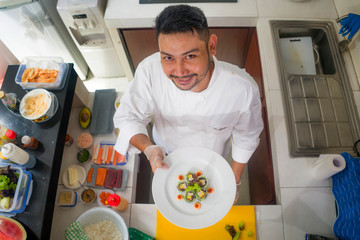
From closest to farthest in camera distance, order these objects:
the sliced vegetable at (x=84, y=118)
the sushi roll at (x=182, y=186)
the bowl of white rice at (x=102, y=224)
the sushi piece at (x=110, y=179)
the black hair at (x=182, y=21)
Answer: the black hair at (x=182, y=21), the sushi roll at (x=182, y=186), the bowl of white rice at (x=102, y=224), the sushi piece at (x=110, y=179), the sliced vegetable at (x=84, y=118)

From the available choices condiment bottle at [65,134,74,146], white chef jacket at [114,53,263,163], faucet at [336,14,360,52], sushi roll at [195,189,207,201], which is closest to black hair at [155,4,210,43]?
white chef jacket at [114,53,263,163]

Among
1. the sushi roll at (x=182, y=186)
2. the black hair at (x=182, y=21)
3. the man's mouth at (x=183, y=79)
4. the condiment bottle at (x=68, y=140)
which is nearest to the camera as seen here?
the black hair at (x=182, y=21)

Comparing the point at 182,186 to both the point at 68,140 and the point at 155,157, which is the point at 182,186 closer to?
the point at 155,157

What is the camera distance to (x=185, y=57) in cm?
88

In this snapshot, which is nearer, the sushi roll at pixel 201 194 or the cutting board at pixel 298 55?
the sushi roll at pixel 201 194

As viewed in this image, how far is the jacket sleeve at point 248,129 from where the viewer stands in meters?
1.12

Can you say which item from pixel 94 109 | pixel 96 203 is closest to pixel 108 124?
pixel 94 109

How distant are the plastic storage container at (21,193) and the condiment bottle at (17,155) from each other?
35 millimetres

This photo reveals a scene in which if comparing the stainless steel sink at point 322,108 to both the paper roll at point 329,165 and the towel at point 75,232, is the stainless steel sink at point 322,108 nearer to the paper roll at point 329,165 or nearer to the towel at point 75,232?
the paper roll at point 329,165

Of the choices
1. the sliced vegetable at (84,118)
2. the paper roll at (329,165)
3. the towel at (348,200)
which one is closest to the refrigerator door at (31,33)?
the sliced vegetable at (84,118)

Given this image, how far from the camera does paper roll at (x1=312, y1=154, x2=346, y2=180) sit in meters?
1.17

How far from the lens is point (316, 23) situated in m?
1.63

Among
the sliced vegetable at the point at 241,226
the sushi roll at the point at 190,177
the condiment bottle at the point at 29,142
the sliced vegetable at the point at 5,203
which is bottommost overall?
the sliced vegetable at the point at 241,226

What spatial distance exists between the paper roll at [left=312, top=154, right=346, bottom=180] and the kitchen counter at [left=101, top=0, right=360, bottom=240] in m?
0.08
